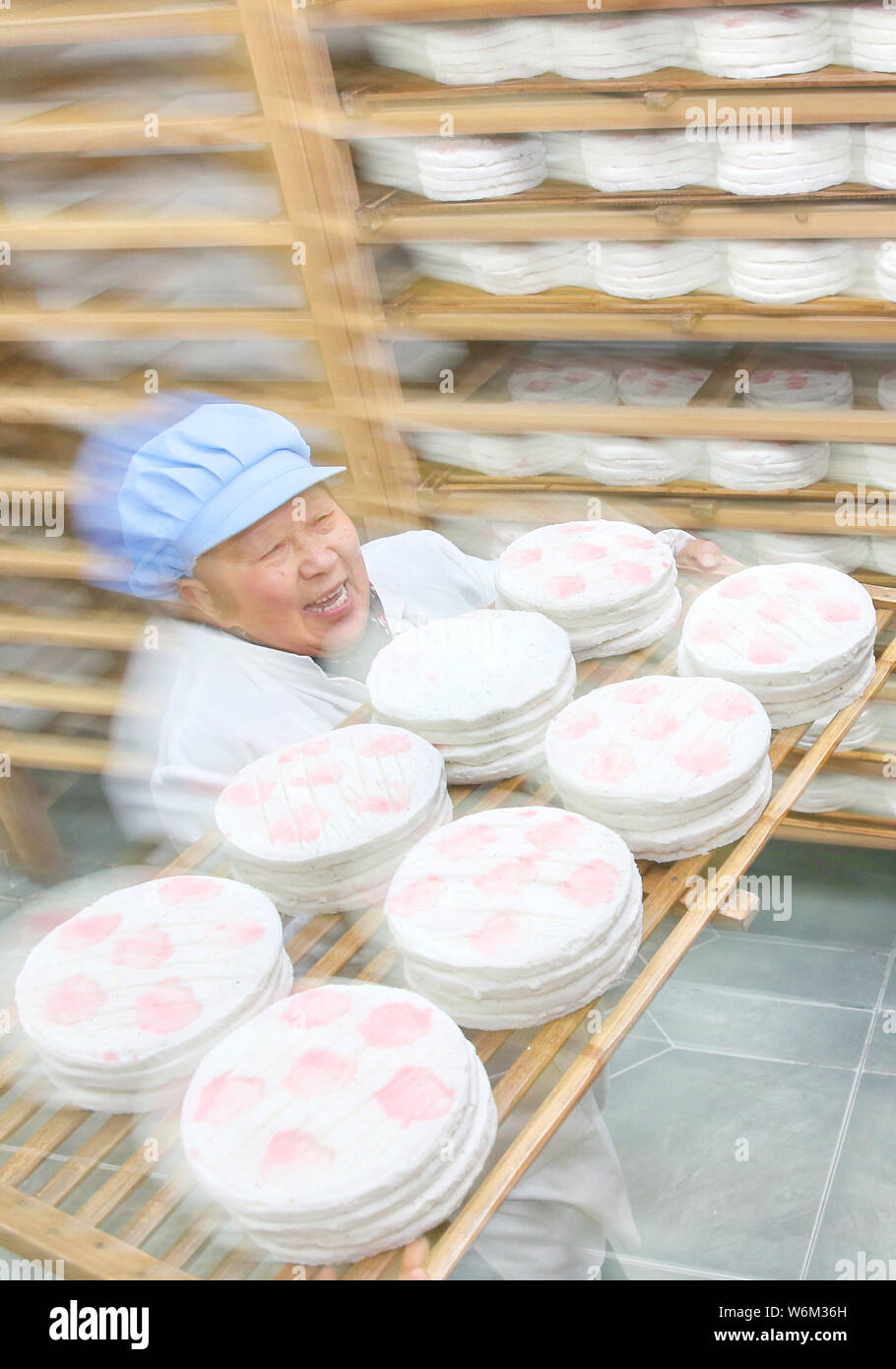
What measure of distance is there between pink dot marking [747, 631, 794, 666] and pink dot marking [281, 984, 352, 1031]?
0.73m

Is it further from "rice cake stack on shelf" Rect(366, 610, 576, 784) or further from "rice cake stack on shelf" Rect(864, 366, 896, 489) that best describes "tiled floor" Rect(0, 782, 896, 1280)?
"rice cake stack on shelf" Rect(864, 366, 896, 489)

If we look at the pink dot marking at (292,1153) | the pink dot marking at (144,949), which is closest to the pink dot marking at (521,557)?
the pink dot marking at (144,949)

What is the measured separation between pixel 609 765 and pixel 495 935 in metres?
0.30

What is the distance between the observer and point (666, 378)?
2902 mm

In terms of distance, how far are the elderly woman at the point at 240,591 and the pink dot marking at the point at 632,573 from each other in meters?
0.24

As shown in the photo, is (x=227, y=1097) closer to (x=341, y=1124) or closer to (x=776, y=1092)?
(x=341, y=1124)

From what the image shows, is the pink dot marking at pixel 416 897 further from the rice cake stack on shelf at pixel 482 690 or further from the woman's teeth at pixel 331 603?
the woman's teeth at pixel 331 603

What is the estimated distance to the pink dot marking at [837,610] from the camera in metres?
1.79

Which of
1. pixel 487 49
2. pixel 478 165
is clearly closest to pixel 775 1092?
pixel 478 165

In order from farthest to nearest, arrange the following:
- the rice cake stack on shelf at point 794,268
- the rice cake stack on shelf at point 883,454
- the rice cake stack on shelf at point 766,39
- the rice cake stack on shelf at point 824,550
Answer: the rice cake stack on shelf at point 824,550 → the rice cake stack on shelf at point 883,454 → the rice cake stack on shelf at point 794,268 → the rice cake stack on shelf at point 766,39

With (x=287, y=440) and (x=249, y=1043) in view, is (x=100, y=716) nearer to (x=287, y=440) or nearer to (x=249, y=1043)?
(x=287, y=440)

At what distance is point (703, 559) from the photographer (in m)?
2.15
